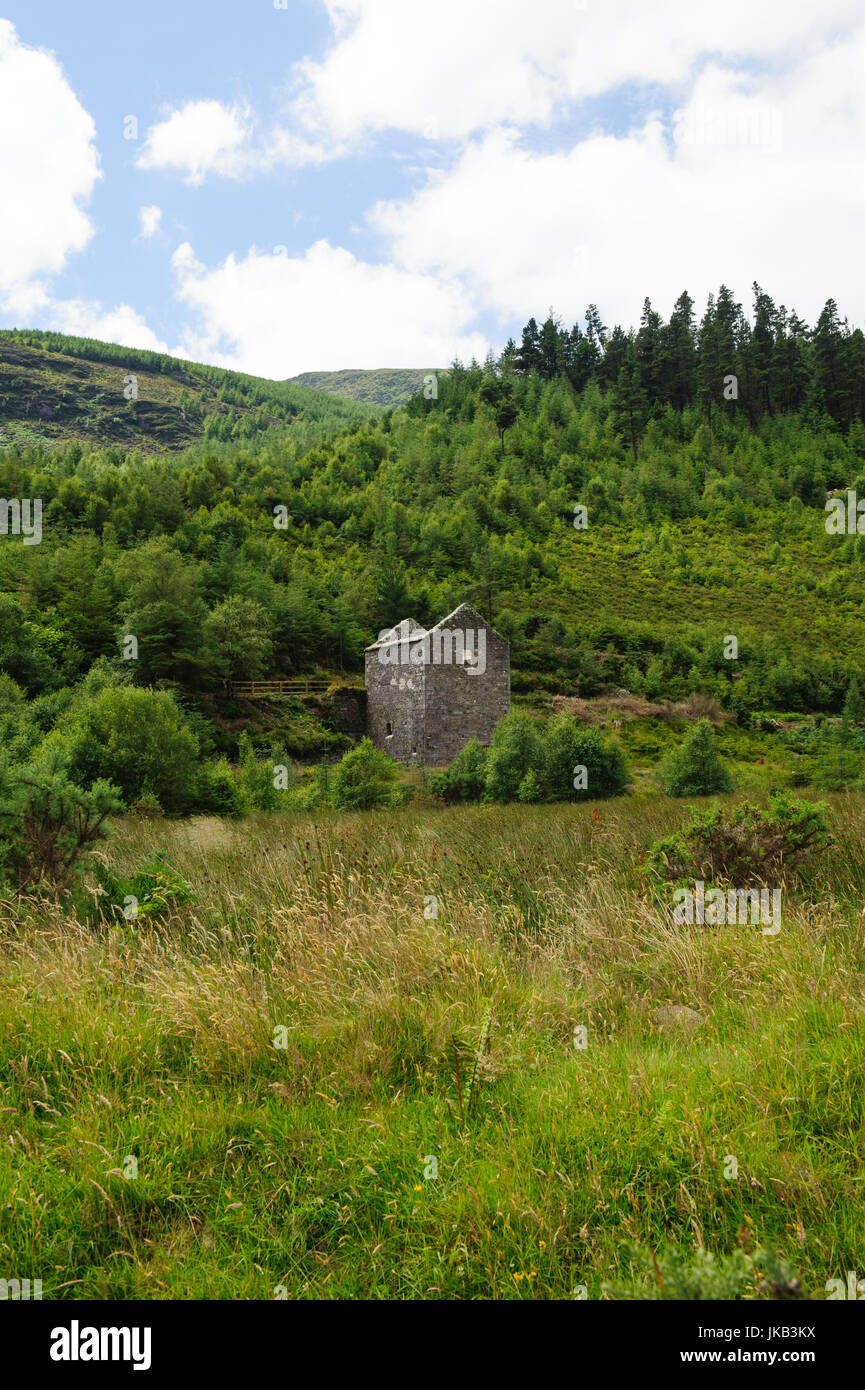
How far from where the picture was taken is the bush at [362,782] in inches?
810

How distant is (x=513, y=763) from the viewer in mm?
23188

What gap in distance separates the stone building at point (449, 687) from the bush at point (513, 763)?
42.1ft

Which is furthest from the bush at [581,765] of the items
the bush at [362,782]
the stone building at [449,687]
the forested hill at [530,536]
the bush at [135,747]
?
the forested hill at [530,536]

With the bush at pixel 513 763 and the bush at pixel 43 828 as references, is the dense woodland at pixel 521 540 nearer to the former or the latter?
the bush at pixel 513 763

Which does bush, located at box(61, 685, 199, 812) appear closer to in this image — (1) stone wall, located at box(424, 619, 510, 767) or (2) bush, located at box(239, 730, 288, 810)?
(2) bush, located at box(239, 730, 288, 810)

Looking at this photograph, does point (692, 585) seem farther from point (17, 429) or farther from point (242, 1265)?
point (17, 429)

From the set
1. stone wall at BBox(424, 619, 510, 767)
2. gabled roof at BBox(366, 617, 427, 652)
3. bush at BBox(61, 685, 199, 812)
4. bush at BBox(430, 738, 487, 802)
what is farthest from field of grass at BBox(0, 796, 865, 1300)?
gabled roof at BBox(366, 617, 427, 652)

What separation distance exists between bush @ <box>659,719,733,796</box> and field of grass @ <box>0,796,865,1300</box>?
17.4 metres

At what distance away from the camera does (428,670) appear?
36.3 metres

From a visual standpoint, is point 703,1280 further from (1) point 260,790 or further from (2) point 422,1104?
(1) point 260,790

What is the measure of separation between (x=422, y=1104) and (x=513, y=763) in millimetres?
20258

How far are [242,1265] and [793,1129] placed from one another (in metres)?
2.10

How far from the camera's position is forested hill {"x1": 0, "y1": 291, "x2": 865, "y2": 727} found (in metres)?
40.3
